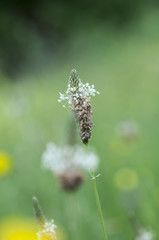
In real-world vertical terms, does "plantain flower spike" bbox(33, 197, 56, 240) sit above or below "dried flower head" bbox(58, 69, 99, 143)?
below

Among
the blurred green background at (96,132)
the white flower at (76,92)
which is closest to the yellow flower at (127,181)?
the blurred green background at (96,132)

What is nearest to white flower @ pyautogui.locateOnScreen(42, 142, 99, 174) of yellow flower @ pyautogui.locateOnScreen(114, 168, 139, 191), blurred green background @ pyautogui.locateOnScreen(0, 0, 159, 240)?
blurred green background @ pyautogui.locateOnScreen(0, 0, 159, 240)

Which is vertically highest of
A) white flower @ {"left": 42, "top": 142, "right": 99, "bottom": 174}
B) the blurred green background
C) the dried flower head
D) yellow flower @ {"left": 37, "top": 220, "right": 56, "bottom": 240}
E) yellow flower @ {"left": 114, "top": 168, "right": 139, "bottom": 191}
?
the blurred green background

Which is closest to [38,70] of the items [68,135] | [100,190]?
[100,190]

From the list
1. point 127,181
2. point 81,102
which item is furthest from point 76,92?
point 127,181

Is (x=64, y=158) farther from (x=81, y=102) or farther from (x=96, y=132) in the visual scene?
(x=96, y=132)

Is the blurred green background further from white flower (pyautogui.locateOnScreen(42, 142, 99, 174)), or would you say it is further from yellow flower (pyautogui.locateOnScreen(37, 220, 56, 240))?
white flower (pyautogui.locateOnScreen(42, 142, 99, 174))

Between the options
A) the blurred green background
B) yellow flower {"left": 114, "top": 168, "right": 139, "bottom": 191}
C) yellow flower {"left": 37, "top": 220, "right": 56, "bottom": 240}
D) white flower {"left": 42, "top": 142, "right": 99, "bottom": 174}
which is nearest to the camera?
yellow flower {"left": 37, "top": 220, "right": 56, "bottom": 240}
